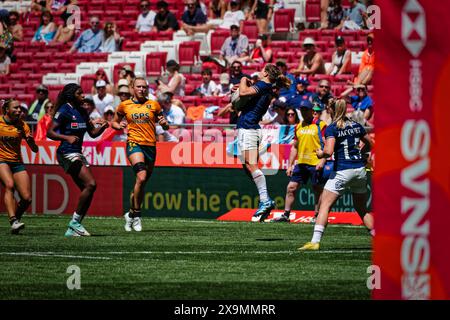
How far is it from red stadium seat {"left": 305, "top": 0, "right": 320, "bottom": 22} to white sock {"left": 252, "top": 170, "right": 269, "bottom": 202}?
10740 millimetres

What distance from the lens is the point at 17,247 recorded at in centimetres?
1525

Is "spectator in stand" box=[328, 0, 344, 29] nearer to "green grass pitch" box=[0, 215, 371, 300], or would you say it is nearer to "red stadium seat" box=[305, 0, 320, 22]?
"red stadium seat" box=[305, 0, 320, 22]

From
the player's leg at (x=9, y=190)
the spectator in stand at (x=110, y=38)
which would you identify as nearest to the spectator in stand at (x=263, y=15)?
the spectator in stand at (x=110, y=38)

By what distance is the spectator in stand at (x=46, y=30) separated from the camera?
1332 inches

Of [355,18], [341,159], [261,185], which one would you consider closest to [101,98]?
[355,18]

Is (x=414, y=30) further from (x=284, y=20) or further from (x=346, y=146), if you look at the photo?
(x=284, y=20)

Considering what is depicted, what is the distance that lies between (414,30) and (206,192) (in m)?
16.6

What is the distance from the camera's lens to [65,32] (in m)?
33.2

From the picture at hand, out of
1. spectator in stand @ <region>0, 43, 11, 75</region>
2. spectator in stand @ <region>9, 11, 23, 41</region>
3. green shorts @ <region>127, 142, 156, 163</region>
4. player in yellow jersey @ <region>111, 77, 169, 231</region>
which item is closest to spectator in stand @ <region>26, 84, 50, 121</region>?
spectator in stand @ <region>0, 43, 11, 75</region>

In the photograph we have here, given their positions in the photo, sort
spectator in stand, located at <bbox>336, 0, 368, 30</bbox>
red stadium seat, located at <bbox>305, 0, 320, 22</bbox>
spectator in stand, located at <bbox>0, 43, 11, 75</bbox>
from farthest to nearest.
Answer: spectator in stand, located at <bbox>0, 43, 11, 75</bbox> < red stadium seat, located at <bbox>305, 0, 320, 22</bbox> < spectator in stand, located at <bbox>336, 0, 368, 30</bbox>

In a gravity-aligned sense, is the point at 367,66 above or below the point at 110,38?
below

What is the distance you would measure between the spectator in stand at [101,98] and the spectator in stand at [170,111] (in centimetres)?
262

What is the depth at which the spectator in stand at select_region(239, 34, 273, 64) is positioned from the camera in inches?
1062

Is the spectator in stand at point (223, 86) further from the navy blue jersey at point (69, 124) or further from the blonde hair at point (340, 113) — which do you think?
the blonde hair at point (340, 113)
